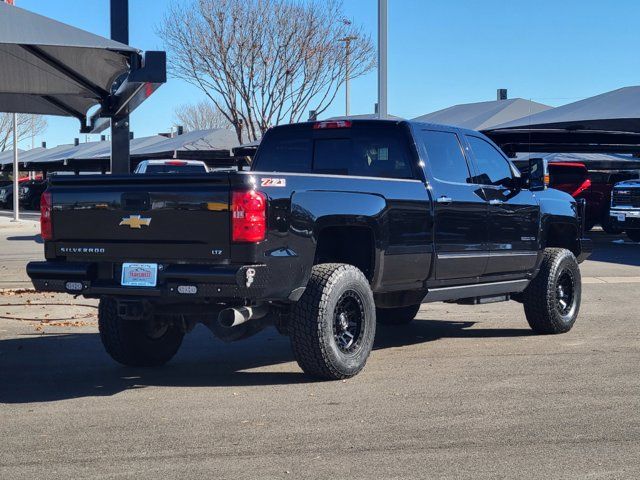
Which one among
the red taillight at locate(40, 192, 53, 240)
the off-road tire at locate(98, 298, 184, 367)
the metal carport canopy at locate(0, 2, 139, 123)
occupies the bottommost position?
the off-road tire at locate(98, 298, 184, 367)

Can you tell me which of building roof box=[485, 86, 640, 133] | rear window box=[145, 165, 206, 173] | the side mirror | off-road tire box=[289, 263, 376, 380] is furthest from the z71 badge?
building roof box=[485, 86, 640, 133]

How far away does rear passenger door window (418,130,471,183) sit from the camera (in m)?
8.99

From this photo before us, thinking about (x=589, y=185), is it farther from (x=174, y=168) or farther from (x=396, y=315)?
(x=396, y=315)

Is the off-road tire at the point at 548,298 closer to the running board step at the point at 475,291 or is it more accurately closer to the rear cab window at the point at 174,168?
the running board step at the point at 475,291

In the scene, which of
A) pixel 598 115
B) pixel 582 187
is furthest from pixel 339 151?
pixel 598 115

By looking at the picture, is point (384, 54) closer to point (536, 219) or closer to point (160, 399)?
point (536, 219)

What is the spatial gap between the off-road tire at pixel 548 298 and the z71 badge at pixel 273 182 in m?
3.96

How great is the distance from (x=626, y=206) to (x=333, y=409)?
2054 centimetres

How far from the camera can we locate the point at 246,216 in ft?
23.0

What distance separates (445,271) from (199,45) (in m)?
29.7

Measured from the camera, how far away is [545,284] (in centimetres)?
1024

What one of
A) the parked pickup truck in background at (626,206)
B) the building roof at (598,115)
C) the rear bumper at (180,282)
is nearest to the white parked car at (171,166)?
the parked pickup truck in background at (626,206)

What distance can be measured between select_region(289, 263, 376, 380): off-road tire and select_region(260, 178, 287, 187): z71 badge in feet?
2.53

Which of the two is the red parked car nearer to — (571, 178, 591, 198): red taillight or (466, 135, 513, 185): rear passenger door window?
(571, 178, 591, 198): red taillight
